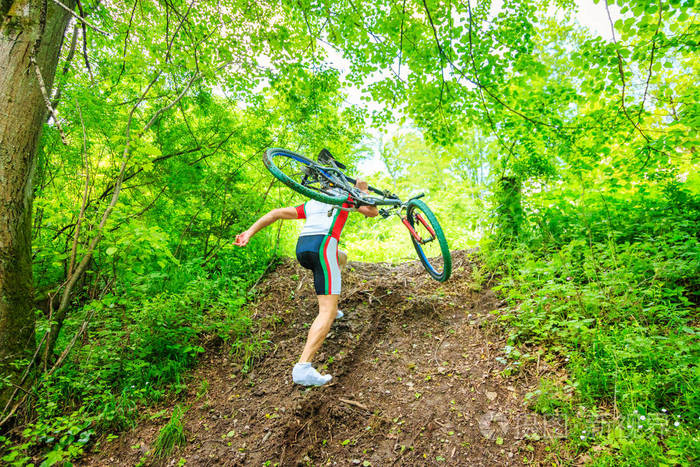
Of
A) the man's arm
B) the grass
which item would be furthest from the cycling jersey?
the grass

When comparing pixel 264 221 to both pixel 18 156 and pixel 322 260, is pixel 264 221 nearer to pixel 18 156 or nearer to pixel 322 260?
pixel 322 260

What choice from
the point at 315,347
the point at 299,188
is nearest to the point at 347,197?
the point at 299,188

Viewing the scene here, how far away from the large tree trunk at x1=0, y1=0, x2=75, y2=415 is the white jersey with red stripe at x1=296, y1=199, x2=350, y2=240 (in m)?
2.43

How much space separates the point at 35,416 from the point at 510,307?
4.70 m

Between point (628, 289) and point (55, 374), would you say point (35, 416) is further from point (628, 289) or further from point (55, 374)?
point (628, 289)

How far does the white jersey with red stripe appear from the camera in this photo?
3.33 meters

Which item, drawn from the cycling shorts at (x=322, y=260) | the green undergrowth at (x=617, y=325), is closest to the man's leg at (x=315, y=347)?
the cycling shorts at (x=322, y=260)

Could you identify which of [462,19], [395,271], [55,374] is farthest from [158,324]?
[462,19]

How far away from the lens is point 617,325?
8.78 feet

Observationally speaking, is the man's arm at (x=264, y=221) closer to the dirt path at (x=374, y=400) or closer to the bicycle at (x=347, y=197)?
the bicycle at (x=347, y=197)

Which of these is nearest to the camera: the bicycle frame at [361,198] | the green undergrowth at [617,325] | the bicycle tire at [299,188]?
the green undergrowth at [617,325]

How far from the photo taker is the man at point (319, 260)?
296cm

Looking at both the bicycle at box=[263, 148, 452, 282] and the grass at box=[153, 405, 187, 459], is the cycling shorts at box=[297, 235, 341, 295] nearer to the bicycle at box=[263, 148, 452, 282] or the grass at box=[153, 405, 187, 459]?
the bicycle at box=[263, 148, 452, 282]

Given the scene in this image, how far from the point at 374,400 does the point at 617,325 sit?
2.28 m
